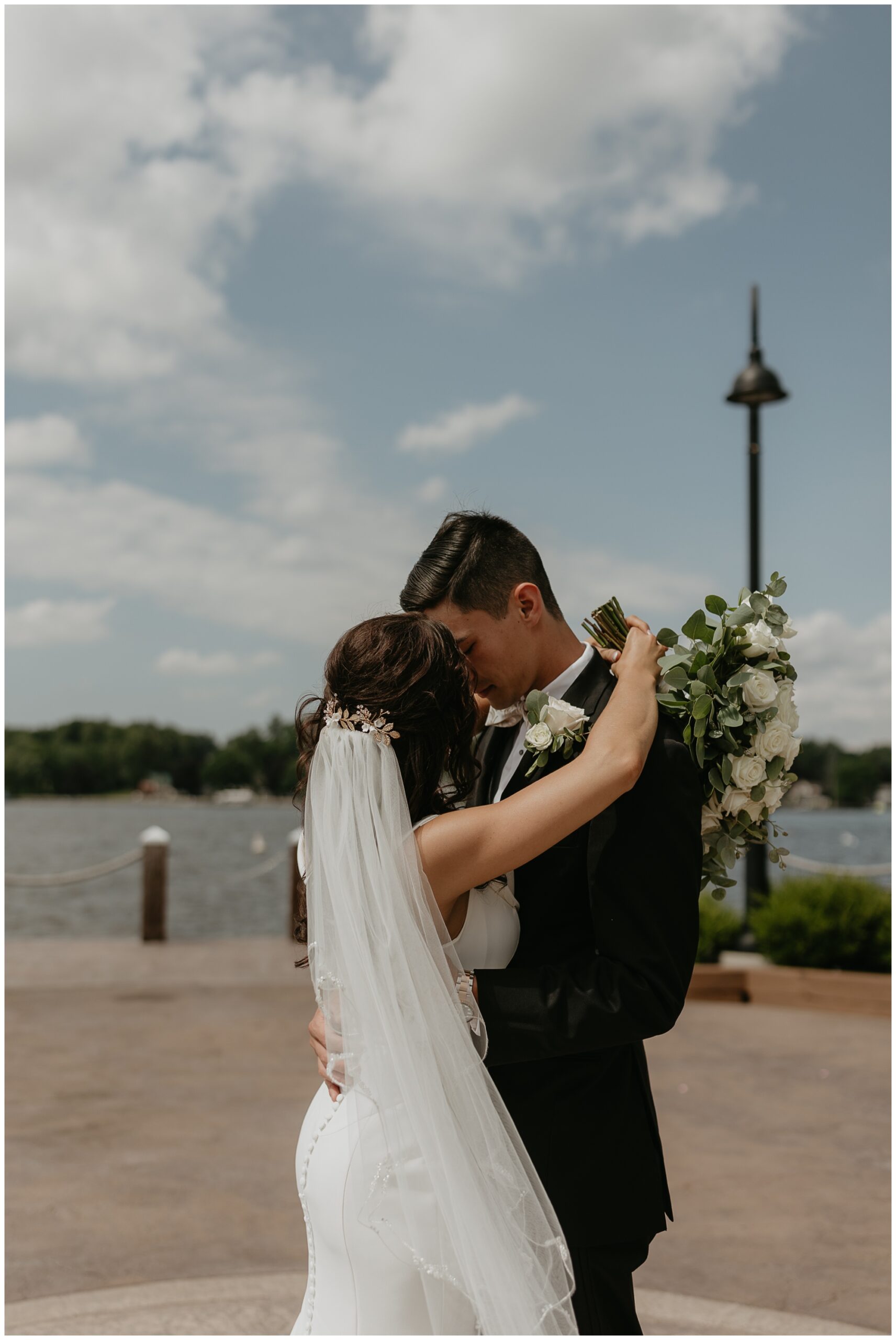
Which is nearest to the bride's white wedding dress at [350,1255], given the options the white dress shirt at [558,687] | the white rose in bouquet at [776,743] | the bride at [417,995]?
the bride at [417,995]

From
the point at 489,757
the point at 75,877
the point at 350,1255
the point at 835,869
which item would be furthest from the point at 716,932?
the point at 350,1255

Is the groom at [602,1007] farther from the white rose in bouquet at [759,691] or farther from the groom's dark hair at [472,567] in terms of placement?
the groom's dark hair at [472,567]

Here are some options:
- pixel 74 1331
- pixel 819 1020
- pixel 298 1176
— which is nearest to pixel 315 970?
pixel 298 1176

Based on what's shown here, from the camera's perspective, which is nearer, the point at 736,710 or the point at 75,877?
the point at 736,710

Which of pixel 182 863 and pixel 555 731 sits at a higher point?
pixel 555 731

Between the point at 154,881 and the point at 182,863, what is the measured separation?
21.8 metres

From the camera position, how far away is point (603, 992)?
2.38 meters

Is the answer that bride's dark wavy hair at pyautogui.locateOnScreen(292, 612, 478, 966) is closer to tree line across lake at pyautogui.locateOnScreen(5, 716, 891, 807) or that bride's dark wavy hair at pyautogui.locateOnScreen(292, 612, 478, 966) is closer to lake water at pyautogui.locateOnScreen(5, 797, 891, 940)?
lake water at pyautogui.locateOnScreen(5, 797, 891, 940)

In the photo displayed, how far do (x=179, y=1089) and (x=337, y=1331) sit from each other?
17.8 feet

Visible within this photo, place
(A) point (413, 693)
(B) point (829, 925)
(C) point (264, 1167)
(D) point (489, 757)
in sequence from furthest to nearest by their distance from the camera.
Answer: (B) point (829, 925) < (C) point (264, 1167) < (D) point (489, 757) < (A) point (413, 693)

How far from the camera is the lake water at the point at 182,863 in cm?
2095

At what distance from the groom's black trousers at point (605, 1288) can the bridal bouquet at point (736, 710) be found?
807 mm

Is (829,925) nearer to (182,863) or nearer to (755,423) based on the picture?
(755,423)

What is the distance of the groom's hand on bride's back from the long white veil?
0.02 metres
